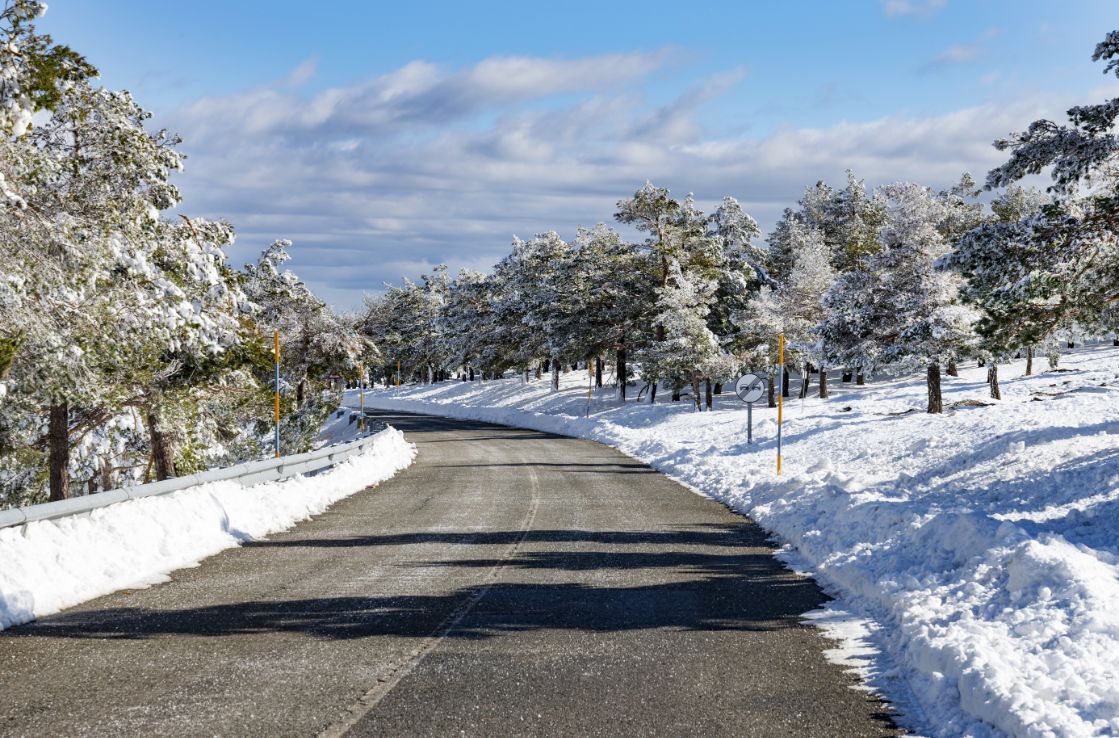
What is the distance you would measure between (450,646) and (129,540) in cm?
503

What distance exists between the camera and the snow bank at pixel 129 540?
8.42m

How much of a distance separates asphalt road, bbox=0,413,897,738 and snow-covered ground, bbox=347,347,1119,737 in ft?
1.73

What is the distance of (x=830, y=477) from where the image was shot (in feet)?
50.8

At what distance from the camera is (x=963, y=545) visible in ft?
29.2

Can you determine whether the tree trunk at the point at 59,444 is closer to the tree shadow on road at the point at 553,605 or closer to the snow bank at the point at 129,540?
the snow bank at the point at 129,540

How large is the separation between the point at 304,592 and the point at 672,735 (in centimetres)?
506

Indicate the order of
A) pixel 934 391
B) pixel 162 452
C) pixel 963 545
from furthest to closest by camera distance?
1. pixel 934 391
2. pixel 162 452
3. pixel 963 545

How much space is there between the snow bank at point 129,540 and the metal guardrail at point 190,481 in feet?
0.38

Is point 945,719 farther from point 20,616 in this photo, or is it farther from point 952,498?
A: point 952,498

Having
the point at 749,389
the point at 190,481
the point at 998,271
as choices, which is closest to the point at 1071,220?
the point at 998,271

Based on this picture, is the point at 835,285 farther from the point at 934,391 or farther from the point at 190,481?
the point at 190,481

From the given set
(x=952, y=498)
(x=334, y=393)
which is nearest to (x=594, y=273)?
(x=334, y=393)

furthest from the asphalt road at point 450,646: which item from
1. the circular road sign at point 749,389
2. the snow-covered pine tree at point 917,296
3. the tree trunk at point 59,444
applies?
the snow-covered pine tree at point 917,296

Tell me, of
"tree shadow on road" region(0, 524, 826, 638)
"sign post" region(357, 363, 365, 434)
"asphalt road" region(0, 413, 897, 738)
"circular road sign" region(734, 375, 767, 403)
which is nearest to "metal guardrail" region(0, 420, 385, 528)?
"asphalt road" region(0, 413, 897, 738)
